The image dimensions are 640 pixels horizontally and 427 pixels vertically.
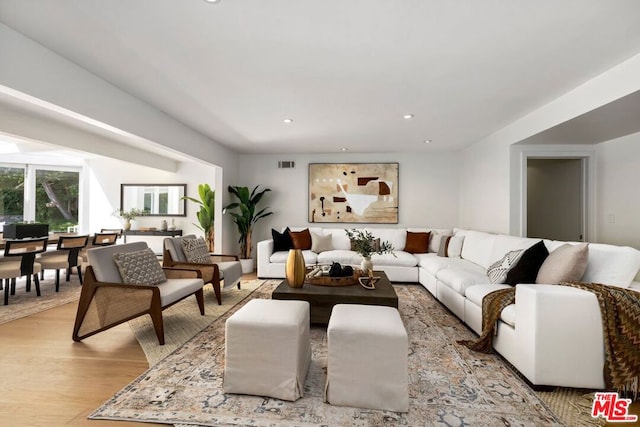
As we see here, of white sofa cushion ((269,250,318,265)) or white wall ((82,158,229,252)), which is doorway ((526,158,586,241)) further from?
white wall ((82,158,229,252))

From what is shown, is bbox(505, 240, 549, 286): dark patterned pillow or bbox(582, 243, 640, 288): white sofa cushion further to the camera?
bbox(505, 240, 549, 286): dark patterned pillow

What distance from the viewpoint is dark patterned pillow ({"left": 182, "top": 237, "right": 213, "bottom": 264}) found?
3.72m

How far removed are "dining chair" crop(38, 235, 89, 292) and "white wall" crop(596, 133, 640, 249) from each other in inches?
288

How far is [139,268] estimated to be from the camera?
2.81 m

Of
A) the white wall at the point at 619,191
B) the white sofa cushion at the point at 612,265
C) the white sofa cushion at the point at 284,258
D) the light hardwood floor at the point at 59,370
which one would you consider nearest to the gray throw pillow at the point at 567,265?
the white sofa cushion at the point at 612,265

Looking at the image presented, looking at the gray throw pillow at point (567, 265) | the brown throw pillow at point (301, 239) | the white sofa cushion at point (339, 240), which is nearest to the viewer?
the gray throw pillow at point (567, 265)

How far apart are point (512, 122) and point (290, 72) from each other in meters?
3.11

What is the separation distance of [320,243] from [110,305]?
10.6ft

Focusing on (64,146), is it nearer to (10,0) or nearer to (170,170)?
(170,170)

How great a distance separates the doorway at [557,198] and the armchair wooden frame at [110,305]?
200 inches

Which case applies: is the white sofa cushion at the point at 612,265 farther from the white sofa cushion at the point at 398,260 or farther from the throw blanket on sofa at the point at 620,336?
the white sofa cushion at the point at 398,260

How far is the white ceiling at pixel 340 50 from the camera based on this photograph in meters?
1.78

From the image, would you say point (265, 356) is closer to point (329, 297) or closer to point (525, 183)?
point (329, 297)

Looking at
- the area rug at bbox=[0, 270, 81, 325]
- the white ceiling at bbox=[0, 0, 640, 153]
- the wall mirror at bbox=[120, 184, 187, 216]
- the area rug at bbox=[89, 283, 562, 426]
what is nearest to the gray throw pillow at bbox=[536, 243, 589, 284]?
the area rug at bbox=[89, 283, 562, 426]
